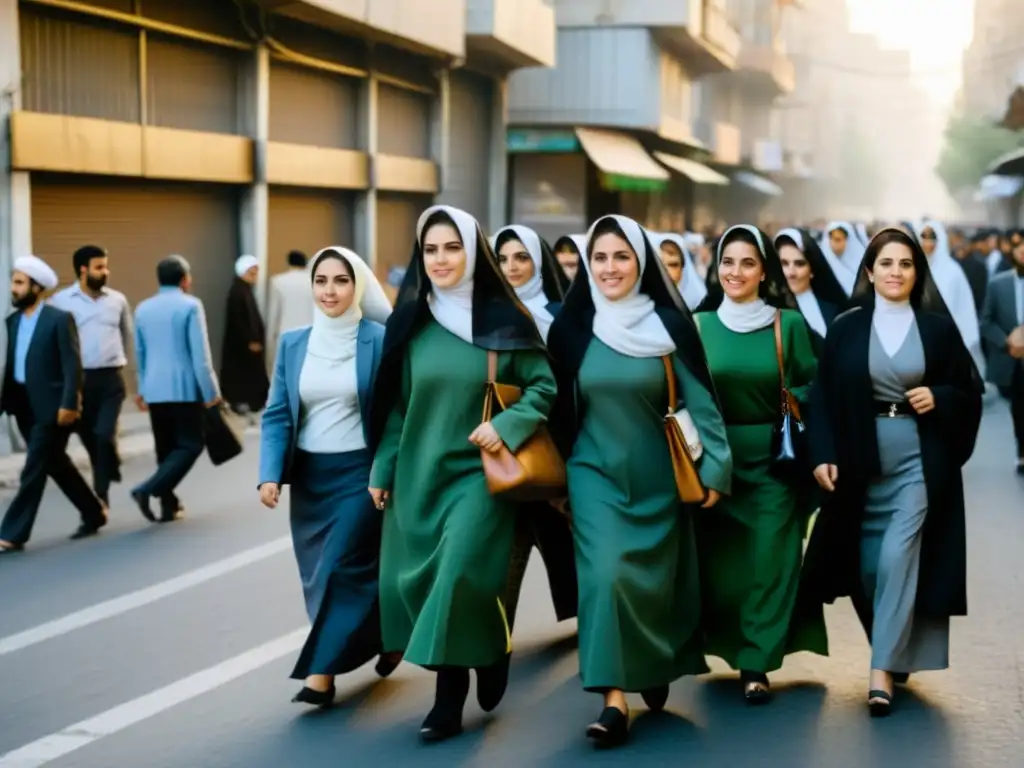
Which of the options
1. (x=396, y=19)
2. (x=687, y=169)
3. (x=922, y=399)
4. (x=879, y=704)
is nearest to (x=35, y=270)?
(x=922, y=399)

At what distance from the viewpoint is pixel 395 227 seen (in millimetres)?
25688

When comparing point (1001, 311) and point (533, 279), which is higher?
point (533, 279)

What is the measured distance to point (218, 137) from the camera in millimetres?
19156

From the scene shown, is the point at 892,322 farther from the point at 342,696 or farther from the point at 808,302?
the point at 342,696

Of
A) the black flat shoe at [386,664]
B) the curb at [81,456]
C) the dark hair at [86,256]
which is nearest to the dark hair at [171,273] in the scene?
the dark hair at [86,256]

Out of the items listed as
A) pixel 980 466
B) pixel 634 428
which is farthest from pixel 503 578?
pixel 980 466

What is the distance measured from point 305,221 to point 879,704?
1673 centimetres

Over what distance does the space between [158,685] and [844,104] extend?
141110mm

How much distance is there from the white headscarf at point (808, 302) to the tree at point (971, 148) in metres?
73.5

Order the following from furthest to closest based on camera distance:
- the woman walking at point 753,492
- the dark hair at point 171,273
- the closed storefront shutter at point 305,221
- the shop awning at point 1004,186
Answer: the shop awning at point 1004,186, the closed storefront shutter at point 305,221, the dark hair at point 171,273, the woman walking at point 753,492

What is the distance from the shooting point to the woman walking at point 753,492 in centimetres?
672

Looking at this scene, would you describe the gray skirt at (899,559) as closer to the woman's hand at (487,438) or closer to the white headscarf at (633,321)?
the white headscarf at (633,321)

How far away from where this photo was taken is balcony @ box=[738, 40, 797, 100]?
5644 centimetres

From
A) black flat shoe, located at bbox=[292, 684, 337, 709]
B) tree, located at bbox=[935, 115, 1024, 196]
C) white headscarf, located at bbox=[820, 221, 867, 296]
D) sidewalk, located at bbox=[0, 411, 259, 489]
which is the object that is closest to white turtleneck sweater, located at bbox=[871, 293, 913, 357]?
black flat shoe, located at bbox=[292, 684, 337, 709]
